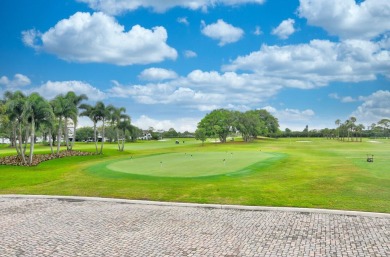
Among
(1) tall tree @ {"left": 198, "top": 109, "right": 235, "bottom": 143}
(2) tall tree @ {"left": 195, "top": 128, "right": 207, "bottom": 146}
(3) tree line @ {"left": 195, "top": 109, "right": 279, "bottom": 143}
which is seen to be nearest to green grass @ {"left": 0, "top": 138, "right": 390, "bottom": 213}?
(2) tall tree @ {"left": 195, "top": 128, "right": 207, "bottom": 146}

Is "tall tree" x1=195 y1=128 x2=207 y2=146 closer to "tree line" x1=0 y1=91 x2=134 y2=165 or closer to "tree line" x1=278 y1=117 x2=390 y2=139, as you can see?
"tree line" x1=0 y1=91 x2=134 y2=165

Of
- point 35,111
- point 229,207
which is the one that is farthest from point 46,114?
point 229,207

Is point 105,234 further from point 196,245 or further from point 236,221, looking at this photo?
point 236,221

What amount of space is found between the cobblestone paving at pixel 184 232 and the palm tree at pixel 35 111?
2353 centimetres

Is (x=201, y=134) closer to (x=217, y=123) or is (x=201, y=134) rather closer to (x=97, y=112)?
(x=217, y=123)

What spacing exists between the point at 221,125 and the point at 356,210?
91.9 m

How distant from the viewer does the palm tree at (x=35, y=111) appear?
36125mm

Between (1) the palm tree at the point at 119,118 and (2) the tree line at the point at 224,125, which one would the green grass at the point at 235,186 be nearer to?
(1) the palm tree at the point at 119,118

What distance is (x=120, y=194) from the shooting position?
18.2 m

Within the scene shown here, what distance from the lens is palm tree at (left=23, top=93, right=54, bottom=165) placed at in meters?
36.1

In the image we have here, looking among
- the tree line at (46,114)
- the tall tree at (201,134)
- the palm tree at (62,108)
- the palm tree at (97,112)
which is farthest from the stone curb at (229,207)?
the tall tree at (201,134)

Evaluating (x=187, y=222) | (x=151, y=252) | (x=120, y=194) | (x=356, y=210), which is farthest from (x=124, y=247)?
(x=356, y=210)

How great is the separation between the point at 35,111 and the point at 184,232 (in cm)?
3127

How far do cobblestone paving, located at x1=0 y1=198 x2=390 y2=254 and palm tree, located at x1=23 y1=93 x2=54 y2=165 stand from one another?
77.2ft
